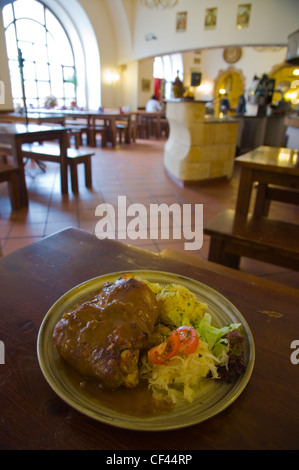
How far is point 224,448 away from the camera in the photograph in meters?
0.50

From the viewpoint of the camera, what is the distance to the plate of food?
0.52m

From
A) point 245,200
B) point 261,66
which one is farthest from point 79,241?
point 261,66

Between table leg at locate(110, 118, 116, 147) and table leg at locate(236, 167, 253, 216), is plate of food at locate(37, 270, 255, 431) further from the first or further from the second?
table leg at locate(110, 118, 116, 147)

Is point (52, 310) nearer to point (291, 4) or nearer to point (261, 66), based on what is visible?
point (291, 4)

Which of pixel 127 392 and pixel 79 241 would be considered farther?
pixel 79 241

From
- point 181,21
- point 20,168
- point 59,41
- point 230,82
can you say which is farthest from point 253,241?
point 230,82

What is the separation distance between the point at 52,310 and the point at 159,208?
8.97 ft

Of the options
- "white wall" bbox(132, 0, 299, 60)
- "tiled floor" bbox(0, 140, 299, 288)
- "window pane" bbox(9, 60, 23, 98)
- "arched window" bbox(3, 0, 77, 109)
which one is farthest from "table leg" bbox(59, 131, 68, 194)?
"window pane" bbox(9, 60, 23, 98)

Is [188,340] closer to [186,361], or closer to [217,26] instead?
[186,361]

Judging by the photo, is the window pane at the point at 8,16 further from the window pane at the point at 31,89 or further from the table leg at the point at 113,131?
the table leg at the point at 113,131

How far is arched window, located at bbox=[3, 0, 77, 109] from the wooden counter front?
271 inches

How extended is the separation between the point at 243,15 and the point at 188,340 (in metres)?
8.55

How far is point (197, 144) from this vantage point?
415 cm

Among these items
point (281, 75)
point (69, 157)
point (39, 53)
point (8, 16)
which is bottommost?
point (69, 157)
